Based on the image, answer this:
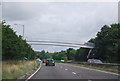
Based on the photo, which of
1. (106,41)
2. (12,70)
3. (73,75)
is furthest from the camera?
(106,41)

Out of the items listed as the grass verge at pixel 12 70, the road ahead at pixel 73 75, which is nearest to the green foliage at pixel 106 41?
the road ahead at pixel 73 75

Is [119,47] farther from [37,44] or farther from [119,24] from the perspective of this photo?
[37,44]

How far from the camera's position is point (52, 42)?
104750mm

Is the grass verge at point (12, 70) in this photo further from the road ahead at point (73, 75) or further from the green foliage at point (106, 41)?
the green foliage at point (106, 41)

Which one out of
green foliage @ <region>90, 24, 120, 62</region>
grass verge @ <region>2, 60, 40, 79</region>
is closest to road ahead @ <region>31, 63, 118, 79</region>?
grass verge @ <region>2, 60, 40, 79</region>

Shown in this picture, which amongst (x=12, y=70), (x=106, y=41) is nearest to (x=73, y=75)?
(x=12, y=70)

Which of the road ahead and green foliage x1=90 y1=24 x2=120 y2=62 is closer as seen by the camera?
the road ahead

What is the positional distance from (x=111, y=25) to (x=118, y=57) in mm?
26807

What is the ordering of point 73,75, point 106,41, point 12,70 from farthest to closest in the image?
point 106,41, point 73,75, point 12,70

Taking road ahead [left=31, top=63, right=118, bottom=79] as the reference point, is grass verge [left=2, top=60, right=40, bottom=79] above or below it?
above

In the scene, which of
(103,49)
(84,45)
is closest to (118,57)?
(103,49)

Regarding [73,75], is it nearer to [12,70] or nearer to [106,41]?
[12,70]

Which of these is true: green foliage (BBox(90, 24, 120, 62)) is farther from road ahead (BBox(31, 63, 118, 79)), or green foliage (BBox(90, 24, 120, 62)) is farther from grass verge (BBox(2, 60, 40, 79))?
grass verge (BBox(2, 60, 40, 79))

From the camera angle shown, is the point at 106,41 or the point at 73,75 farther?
the point at 106,41
